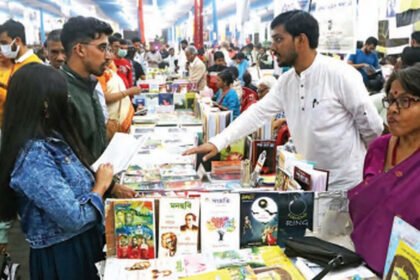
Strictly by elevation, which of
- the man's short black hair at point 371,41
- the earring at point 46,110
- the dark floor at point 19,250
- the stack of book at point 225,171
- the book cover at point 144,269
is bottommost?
the dark floor at point 19,250

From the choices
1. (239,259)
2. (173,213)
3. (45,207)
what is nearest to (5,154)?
(45,207)

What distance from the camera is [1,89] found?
341 cm

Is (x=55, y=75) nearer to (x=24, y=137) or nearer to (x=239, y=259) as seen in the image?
(x=24, y=137)

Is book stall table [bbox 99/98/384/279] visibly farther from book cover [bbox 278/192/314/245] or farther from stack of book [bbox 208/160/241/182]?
stack of book [bbox 208/160/241/182]

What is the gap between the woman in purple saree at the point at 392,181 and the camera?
138cm

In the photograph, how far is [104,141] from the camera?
8.75ft

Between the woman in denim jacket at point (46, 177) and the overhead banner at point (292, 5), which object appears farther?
the overhead banner at point (292, 5)

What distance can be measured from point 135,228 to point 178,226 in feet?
0.52

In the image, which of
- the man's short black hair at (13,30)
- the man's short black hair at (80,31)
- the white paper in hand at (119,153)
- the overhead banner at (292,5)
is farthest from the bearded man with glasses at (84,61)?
the overhead banner at (292,5)

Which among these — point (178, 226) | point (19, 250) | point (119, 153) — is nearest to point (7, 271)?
point (119, 153)

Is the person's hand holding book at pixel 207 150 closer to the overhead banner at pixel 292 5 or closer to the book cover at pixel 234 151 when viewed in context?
the book cover at pixel 234 151

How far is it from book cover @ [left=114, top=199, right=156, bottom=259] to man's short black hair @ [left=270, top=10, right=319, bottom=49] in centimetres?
129

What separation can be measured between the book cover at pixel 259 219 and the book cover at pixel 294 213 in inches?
1.0

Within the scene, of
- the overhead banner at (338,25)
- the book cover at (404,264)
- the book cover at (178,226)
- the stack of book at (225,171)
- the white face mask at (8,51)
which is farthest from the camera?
the white face mask at (8,51)
